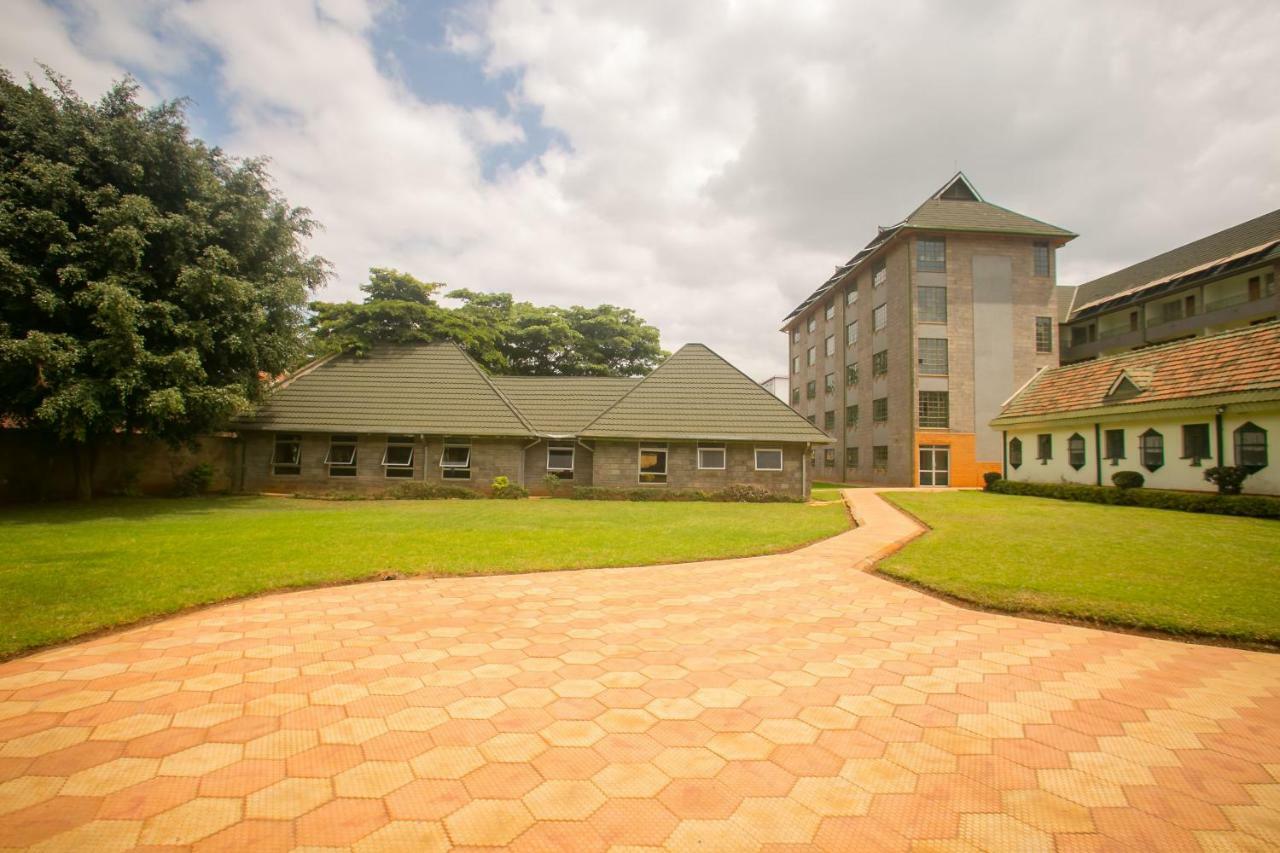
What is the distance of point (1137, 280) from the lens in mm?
34531

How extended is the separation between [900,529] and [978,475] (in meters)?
21.3

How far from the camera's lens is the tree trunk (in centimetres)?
1652

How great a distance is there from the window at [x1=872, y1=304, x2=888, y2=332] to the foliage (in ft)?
115

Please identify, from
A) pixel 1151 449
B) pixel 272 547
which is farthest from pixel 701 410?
pixel 272 547

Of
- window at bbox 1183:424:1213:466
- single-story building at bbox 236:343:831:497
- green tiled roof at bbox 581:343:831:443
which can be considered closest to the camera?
window at bbox 1183:424:1213:466

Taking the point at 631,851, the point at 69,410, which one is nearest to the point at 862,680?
the point at 631,851

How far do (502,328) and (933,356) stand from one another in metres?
27.0

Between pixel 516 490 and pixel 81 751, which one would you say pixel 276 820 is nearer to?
pixel 81 751

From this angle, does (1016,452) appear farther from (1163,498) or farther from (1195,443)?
(1163,498)

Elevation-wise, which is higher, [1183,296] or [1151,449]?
[1183,296]

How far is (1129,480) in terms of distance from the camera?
18.1m

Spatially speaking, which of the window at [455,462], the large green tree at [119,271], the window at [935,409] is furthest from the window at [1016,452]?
the large green tree at [119,271]

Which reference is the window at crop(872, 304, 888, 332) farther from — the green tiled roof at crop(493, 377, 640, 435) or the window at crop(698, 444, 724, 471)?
the window at crop(698, 444, 724, 471)

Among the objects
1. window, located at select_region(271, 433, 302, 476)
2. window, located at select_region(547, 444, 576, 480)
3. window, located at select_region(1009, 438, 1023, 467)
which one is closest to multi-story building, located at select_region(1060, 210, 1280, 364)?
window, located at select_region(1009, 438, 1023, 467)
